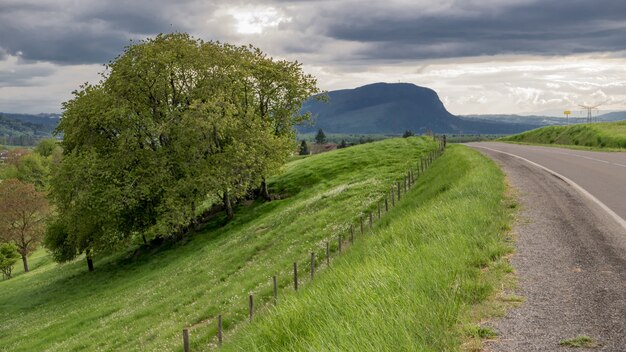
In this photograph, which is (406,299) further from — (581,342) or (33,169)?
(33,169)

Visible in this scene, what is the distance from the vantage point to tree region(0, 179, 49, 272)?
78.8 meters

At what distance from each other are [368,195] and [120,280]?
75.6 ft

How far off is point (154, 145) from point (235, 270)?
23.9 m

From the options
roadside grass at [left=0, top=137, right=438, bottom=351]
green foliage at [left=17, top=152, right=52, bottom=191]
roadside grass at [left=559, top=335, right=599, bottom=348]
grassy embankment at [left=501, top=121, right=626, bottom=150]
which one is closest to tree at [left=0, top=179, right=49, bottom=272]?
roadside grass at [left=0, top=137, right=438, bottom=351]

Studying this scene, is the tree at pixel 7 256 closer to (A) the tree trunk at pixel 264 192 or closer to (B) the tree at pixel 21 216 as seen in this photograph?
(B) the tree at pixel 21 216

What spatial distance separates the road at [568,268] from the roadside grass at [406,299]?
20.9 inches

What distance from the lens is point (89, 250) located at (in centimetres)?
4922

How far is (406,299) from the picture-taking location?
370 inches

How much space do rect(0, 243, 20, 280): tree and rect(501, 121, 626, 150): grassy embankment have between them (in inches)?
3398

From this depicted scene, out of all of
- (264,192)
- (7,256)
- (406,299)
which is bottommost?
(7,256)

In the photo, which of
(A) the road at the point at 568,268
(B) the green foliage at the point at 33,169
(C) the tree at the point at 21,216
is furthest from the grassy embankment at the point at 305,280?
(B) the green foliage at the point at 33,169

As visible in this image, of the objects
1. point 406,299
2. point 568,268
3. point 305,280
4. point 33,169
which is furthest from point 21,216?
point 568,268

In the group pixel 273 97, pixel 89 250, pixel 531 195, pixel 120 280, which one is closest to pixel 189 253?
pixel 120 280

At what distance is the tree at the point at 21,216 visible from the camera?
258 ft
